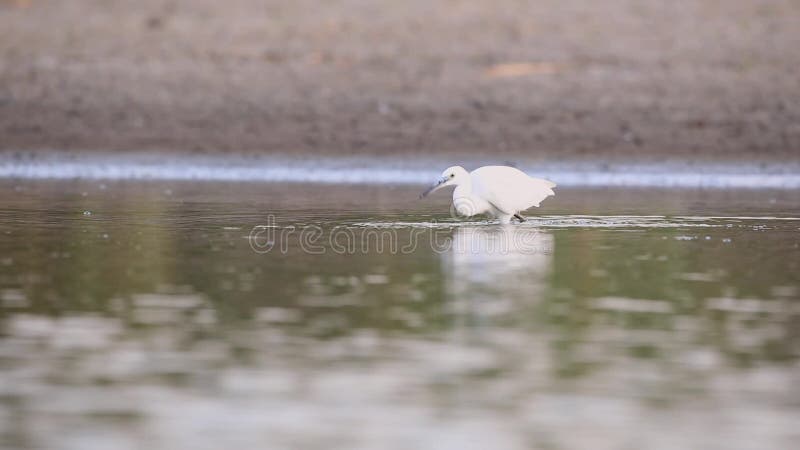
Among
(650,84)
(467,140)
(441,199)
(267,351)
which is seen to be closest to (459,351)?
(267,351)

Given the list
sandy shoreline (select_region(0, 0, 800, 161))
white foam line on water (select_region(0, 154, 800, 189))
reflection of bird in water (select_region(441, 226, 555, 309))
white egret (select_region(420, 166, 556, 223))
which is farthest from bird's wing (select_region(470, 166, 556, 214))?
sandy shoreline (select_region(0, 0, 800, 161))

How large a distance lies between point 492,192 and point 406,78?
8.87m

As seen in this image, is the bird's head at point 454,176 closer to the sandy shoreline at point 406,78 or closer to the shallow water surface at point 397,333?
the shallow water surface at point 397,333

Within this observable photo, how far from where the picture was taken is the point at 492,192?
1182 cm

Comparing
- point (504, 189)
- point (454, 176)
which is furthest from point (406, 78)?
point (504, 189)

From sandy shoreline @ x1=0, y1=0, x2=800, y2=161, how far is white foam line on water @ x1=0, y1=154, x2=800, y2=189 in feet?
1.58

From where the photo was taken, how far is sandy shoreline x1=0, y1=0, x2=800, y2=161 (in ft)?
62.5

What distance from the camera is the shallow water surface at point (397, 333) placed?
17.3 ft

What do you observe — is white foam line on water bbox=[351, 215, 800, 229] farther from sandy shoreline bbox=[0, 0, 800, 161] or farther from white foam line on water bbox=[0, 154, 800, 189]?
sandy shoreline bbox=[0, 0, 800, 161]

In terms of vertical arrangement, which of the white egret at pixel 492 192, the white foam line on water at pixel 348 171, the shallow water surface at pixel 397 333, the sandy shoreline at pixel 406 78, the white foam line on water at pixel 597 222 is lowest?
the shallow water surface at pixel 397 333

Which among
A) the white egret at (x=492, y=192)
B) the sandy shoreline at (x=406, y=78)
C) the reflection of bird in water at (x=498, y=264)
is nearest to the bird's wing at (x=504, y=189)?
the white egret at (x=492, y=192)

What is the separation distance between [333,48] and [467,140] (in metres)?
3.07

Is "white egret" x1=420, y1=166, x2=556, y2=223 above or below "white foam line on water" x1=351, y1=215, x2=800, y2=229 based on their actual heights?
above

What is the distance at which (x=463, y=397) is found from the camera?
5652 mm
